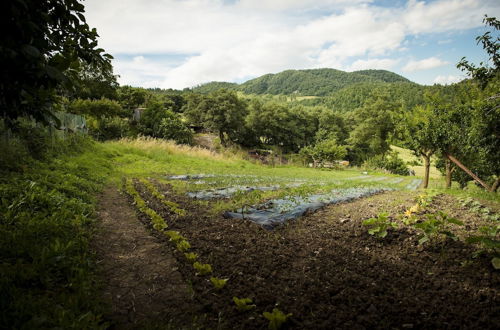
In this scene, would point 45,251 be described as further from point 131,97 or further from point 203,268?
point 131,97

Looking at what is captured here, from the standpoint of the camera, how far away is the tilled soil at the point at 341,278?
2.32m

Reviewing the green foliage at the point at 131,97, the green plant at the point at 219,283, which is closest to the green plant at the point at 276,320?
the green plant at the point at 219,283

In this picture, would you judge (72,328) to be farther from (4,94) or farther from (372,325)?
(372,325)

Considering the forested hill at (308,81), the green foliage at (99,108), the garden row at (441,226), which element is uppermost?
the forested hill at (308,81)

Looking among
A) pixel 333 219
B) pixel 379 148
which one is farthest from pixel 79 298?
pixel 379 148

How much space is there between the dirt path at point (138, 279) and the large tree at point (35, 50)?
1.95 metres

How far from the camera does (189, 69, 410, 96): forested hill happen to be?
136 metres

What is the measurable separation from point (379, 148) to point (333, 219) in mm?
37450

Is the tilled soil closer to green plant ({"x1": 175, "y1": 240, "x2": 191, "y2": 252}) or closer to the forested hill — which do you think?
green plant ({"x1": 175, "y1": 240, "x2": 191, "y2": 252})

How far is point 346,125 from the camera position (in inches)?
2018

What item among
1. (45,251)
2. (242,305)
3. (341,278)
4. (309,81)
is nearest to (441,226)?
(341,278)

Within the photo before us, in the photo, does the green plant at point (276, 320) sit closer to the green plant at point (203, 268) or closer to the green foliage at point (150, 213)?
the green plant at point (203, 268)

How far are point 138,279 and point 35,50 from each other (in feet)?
8.46

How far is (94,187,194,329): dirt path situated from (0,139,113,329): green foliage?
0.18 m
